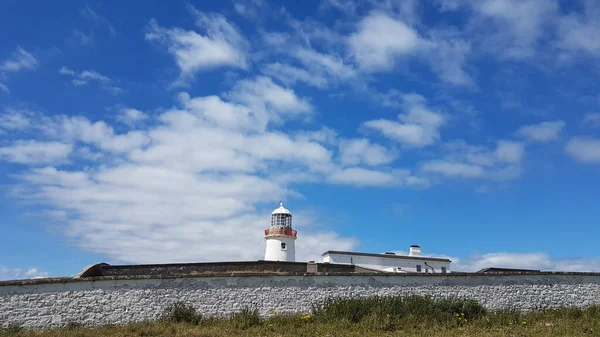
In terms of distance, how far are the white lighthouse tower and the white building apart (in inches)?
106

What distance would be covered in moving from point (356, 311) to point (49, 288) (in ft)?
29.2

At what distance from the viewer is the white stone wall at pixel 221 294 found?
49.6 ft

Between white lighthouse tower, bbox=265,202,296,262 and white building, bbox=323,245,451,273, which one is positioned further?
white lighthouse tower, bbox=265,202,296,262

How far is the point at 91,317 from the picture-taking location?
1517cm

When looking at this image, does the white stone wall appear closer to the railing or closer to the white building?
the white building

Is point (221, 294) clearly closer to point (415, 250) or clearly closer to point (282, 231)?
point (282, 231)

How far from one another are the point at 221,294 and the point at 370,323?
468 centimetres

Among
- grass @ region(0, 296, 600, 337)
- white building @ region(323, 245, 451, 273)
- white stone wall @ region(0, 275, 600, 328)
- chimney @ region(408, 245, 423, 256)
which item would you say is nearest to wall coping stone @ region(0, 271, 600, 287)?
white stone wall @ region(0, 275, 600, 328)

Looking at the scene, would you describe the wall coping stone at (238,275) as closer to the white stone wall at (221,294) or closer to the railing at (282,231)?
the white stone wall at (221,294)

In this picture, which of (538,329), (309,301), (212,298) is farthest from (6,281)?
(538,329)

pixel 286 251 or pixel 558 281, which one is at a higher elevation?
pixel 286 251

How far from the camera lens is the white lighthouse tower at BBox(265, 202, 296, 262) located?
3622 centimetres

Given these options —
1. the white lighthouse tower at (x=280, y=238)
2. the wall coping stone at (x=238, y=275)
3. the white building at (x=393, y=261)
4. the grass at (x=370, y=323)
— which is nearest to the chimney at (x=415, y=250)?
the white building at (x=393, y=261)

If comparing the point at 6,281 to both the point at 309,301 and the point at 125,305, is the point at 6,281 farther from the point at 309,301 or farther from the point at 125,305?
the point at 309,301
